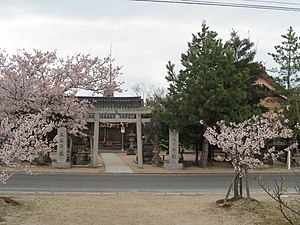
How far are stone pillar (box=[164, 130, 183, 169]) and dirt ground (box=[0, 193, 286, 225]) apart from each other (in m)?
11.4

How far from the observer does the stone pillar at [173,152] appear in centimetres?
2355

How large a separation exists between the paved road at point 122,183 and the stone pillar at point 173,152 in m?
2.62

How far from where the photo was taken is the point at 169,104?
23.6 meters

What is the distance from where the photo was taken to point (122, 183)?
17109 mm

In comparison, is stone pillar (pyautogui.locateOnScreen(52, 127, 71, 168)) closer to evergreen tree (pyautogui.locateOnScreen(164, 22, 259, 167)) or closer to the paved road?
the paved road

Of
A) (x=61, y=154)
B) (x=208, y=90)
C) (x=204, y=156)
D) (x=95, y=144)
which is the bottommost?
(x=204, y=156)

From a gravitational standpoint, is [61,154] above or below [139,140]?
below

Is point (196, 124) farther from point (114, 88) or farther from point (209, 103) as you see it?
point (114, 88)

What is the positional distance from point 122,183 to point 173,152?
699 cm

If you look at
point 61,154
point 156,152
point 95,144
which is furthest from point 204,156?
point 61,154

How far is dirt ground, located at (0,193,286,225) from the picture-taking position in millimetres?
9047

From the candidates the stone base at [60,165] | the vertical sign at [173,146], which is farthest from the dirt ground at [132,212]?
the vertical sign at [173,146]

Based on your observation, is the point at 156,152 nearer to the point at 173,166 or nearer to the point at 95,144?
the point at 173,166

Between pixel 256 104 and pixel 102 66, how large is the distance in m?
9.29
